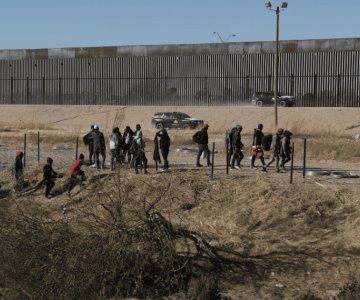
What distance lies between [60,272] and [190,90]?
45.4m

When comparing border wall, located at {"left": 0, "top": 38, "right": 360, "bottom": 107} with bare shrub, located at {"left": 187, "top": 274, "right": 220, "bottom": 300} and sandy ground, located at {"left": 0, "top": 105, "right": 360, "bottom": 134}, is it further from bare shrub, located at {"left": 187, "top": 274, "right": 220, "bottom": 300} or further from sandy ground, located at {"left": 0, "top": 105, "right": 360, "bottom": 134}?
bare shrub, located at {"left": 187, "top": 274, "right": 220, "bottom": 300}

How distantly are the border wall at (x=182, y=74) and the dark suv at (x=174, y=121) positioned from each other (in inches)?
418

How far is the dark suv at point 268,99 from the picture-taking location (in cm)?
5469

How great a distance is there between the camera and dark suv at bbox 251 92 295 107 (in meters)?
54.7

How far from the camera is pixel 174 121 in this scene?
4825 centimetres

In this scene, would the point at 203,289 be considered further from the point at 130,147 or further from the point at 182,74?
the point at 182,74

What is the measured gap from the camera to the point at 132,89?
62.3 metres

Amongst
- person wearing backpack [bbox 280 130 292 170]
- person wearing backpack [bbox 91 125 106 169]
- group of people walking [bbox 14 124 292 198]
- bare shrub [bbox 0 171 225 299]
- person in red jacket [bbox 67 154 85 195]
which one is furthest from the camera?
person wearing backpack [bbox 91 125 106 169]

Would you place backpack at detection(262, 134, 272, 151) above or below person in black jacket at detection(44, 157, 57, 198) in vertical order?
above

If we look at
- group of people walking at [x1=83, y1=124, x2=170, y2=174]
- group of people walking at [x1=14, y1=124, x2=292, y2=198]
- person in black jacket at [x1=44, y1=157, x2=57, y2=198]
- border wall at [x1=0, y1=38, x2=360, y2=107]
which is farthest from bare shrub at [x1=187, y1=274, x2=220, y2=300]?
border wall at [x1=0, y1=38, x2=360, y2=107]

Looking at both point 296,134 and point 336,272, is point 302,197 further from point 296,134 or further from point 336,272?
point 296,134

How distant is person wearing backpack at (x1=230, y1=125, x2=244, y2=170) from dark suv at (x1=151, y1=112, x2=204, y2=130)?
21.5 metres

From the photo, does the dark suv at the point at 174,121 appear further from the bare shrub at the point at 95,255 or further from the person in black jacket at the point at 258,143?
the bare shrub at the point at 95,255

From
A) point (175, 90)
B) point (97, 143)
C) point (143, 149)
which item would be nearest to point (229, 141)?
point (143, 149)
